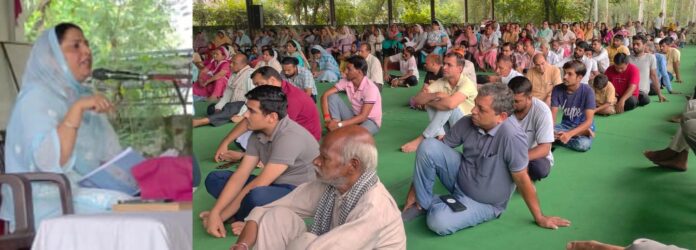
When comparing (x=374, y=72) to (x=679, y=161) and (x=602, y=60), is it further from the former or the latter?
(x=679, y=161)

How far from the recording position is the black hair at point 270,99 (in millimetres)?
2902

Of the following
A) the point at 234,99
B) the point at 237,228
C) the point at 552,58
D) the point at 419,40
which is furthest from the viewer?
the point at 419,40

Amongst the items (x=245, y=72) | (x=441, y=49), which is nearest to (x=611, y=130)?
(x=245, y=72)

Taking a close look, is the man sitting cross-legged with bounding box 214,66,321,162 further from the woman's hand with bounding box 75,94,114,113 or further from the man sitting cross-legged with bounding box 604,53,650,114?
the man sitting cross-legged with bounding box 604,53,650,114

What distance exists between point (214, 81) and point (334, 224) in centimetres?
554

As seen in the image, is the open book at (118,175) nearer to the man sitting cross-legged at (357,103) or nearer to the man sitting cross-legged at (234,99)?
the man sitting cross-legged at (357,103)

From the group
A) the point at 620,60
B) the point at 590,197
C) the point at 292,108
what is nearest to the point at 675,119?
the point at 620,60

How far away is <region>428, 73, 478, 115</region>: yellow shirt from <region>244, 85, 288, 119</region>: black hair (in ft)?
6.20

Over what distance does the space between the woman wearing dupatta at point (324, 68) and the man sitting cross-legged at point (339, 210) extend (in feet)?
23.0

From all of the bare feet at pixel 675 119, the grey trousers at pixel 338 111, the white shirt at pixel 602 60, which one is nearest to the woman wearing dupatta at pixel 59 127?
the grey trousers at pixel 338 111

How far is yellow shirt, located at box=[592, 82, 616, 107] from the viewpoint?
570cm

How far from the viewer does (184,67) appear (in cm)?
168

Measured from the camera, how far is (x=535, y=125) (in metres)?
3.58

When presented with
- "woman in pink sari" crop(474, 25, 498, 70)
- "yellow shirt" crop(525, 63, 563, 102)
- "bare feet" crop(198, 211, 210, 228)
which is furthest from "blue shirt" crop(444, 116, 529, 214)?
"woman in pink sari" crop(474, 25, 498, 70)
